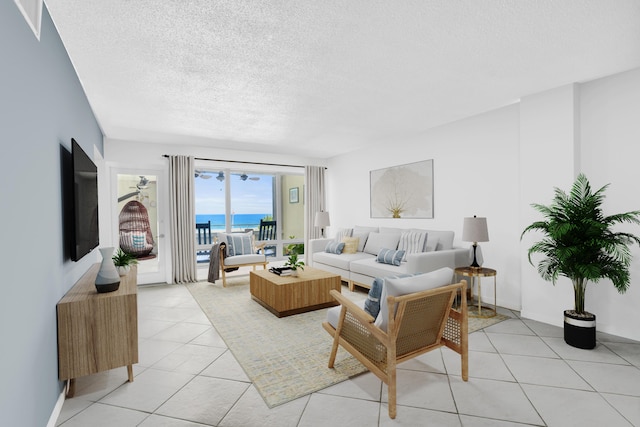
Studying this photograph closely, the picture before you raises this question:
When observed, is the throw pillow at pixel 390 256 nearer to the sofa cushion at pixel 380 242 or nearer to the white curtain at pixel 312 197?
the sofa cushion at pixel 380 242

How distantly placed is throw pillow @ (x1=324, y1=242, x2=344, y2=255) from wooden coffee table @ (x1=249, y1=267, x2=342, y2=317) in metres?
1.36

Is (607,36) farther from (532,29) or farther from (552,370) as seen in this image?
(552,370)

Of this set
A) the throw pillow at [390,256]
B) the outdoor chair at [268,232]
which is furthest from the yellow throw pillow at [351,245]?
the outdoor chair at [268,232]

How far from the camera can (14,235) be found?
4.61 feet

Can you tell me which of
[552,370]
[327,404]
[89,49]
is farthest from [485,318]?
[89,49]

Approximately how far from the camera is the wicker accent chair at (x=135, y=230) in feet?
17.8

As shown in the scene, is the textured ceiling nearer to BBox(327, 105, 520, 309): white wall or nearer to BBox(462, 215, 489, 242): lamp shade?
BBox(327, 105, 520, 309): white wall

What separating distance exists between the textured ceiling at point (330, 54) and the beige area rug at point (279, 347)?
8.32ft

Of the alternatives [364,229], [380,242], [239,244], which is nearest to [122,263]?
[239,244]

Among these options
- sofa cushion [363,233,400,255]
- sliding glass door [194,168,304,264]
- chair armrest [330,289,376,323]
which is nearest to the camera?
chair armrest [330,289,376,323]

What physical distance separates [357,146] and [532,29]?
405 centimetres

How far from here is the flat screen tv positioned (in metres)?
2.42

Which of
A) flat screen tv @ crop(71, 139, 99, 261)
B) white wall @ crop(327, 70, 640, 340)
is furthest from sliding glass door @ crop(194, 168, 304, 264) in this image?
white wall @ crop(327, 70, 640, 340)

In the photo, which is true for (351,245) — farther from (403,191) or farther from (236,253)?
(236,253)
